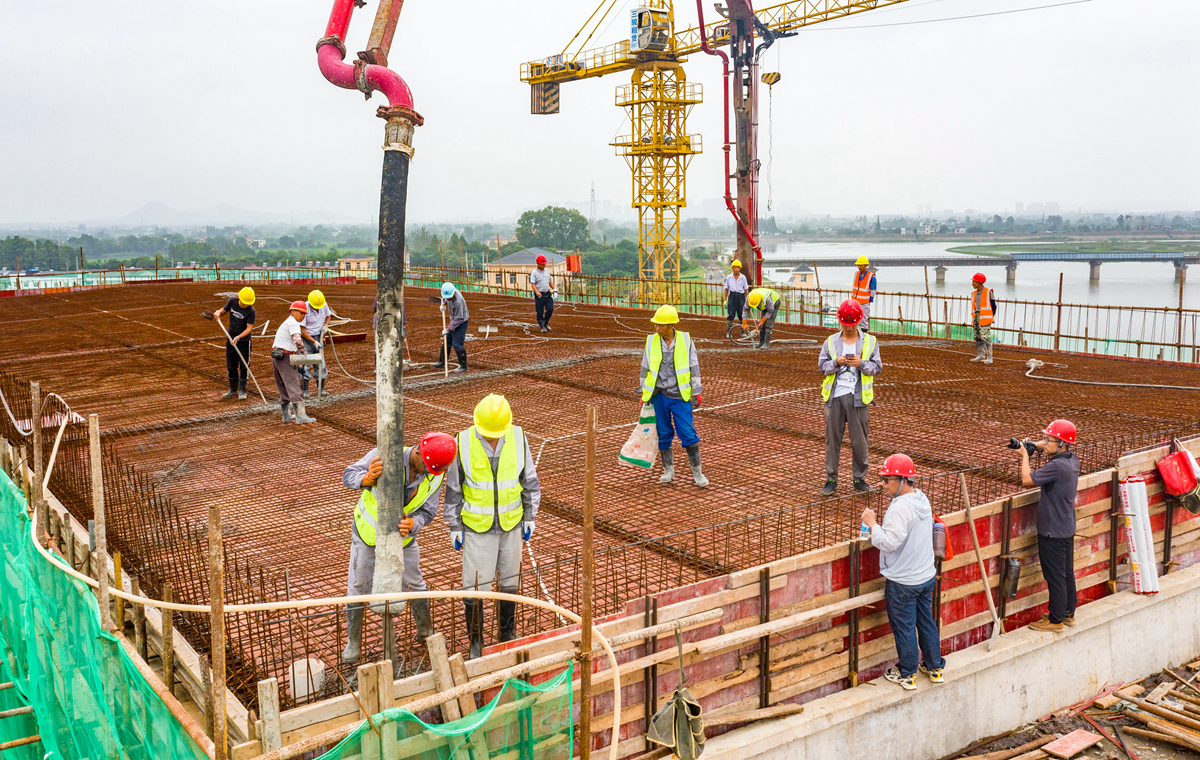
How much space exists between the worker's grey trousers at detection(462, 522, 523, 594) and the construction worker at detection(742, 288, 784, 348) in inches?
442

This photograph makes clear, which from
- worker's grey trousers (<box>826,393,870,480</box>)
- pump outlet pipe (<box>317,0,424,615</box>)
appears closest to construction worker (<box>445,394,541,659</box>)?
pump outlet pipe (<box>317,0,424,615</box>)

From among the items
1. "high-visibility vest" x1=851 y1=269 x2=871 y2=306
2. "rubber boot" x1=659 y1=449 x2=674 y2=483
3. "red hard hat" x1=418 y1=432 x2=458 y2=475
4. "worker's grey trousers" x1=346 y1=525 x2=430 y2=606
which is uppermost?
"high-visibility vest" x1=851 y1=269 x2=871 y2=306

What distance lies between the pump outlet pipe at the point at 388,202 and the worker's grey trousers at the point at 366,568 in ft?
1.57

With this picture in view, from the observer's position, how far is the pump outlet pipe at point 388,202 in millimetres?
4027

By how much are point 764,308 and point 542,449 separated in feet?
25.3

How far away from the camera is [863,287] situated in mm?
13602

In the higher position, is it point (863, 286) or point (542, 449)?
point (863, 286)

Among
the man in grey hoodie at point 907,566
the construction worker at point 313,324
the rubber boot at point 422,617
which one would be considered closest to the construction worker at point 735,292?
the construction worker at point 313,324

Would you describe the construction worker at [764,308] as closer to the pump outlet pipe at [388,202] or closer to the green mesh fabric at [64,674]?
the green mesh fabric at [64,674]

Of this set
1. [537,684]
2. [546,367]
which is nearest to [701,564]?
[537,684]

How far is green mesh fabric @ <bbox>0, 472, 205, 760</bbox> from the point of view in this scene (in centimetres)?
443

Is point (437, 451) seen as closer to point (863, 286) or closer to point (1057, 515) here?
point (1057, 515)

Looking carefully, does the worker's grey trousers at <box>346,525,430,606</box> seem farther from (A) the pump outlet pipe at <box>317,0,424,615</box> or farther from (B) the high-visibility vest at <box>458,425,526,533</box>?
(A) the pump outlet pipe at <box>317,0,424,615</box>

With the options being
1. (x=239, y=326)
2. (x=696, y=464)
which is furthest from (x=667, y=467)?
(x=239, y=326)
